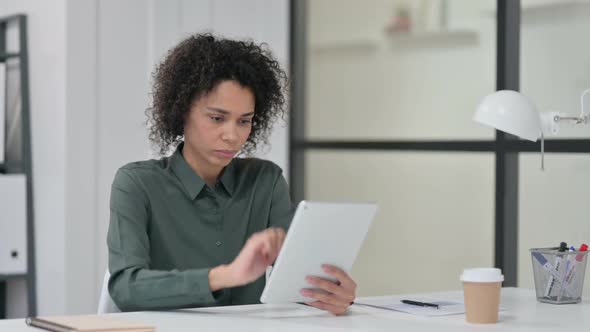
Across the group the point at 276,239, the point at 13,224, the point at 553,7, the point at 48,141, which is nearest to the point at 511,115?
the point at 276,239

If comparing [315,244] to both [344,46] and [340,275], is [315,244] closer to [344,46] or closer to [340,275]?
[340,275]

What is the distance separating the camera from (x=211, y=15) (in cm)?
398

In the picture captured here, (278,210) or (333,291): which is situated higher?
(278,210)

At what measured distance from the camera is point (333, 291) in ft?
6.40

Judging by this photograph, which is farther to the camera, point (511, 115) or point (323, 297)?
point (511, 115)

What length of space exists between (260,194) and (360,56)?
1.74m

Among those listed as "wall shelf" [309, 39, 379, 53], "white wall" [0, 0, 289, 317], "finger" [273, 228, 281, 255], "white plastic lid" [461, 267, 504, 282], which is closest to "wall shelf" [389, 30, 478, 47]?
"wall shelf" [309, 39, 379, 53]

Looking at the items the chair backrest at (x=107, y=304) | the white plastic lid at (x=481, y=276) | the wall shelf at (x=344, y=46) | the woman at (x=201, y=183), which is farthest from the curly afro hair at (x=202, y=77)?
the wall shelf at (x=344, y=46)

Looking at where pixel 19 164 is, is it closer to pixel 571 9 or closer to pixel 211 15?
pixel 211 15

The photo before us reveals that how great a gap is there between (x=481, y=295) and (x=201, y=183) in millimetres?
744

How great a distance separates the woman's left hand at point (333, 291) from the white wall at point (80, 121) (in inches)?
72.1

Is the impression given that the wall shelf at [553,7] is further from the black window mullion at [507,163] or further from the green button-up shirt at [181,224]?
the green button-up shirt at [181,224]

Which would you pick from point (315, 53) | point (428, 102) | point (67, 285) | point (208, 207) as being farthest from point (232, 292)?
point (315, 53)

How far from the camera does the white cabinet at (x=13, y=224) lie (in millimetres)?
3607
